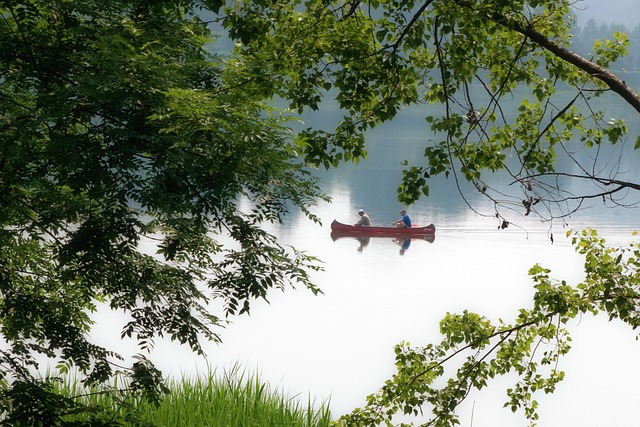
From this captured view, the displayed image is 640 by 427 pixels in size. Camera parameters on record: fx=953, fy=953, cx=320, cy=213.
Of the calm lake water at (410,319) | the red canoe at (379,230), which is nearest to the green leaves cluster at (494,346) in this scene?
the calm lake water at (410,319)

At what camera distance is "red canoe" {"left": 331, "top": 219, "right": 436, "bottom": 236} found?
1101 inches

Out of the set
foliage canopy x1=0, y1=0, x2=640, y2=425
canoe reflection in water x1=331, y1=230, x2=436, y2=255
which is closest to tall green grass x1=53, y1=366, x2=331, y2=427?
foliage canopy x1=0, y1=0, x2=640, y2=425

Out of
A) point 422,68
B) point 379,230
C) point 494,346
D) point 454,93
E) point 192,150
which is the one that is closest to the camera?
point 192,150

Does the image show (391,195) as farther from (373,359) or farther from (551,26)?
(551,26)

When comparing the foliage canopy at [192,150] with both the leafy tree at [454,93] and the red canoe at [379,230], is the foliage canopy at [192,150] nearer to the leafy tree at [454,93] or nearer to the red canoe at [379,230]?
the leafy tree at [454,93]

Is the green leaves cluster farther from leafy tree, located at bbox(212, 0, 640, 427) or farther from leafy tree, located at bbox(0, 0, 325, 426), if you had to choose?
leafy tree, located at bbox(0, 0, 325, 426)

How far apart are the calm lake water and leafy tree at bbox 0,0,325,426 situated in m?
4.87

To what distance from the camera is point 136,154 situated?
4844 millimetres

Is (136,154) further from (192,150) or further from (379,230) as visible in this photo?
(379,230)

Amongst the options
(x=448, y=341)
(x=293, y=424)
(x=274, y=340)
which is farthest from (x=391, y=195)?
(x=448, y=341)

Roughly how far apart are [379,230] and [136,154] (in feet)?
77.7

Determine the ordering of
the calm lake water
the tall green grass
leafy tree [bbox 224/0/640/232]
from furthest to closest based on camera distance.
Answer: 1. the calm lake water
2. the tall green grass
3. leafy tree [bbox 224/0/640/232]

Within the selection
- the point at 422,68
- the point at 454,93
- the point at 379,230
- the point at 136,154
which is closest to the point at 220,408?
the point at 422,68

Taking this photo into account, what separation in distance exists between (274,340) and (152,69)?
11.7 metres
